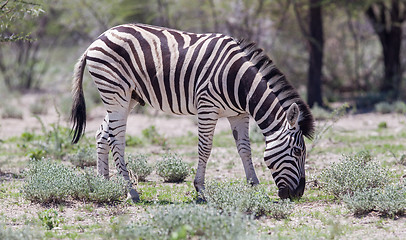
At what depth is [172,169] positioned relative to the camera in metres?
7.48

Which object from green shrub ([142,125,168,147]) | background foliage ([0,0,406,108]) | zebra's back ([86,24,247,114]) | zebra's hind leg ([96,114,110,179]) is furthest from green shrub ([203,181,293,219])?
background foliage ([0,0,406,108])

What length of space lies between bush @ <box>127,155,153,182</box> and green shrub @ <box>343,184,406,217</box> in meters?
3.19

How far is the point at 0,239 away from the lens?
441cm

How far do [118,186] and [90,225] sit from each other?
89 cm

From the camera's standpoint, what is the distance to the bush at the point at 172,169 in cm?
751

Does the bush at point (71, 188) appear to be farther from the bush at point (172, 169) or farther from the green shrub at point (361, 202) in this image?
the green shrub at point (361, 202)

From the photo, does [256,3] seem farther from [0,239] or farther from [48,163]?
[0,239]

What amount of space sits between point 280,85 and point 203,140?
126cm

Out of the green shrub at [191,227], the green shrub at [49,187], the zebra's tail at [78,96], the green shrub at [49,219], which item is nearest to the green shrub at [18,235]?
the green shrub at [49,219]

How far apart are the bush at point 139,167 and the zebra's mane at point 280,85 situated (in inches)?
97.6

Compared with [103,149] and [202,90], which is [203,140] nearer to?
[202,90]

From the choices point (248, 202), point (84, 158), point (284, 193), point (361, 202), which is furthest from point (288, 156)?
point (84, 158)

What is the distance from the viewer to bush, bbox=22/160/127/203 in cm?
607

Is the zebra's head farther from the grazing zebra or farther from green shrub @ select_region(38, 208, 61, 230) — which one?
green shrub @ select_region(38, 208, 61, 230)
